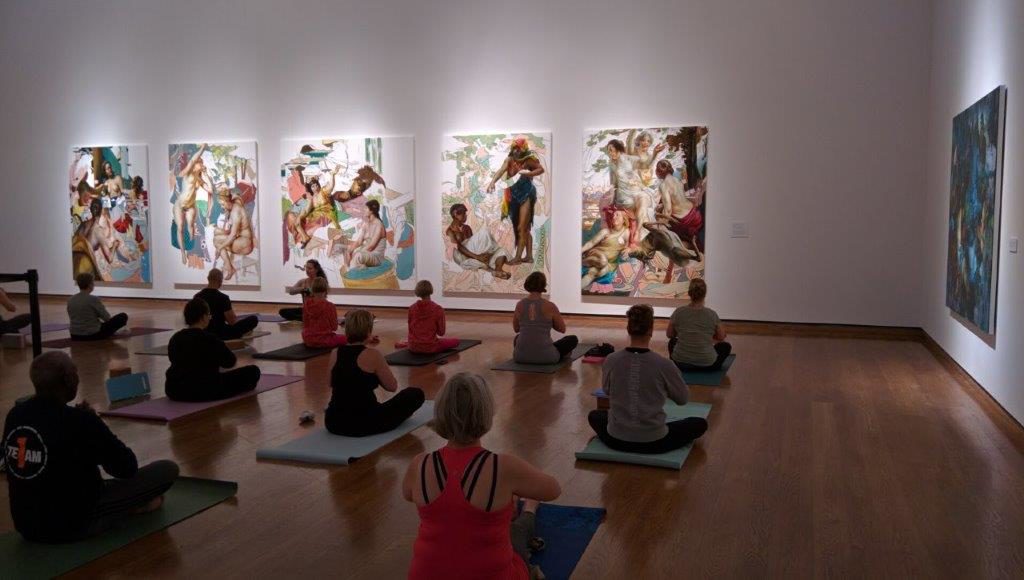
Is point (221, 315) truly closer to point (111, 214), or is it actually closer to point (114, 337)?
point (114, 337)

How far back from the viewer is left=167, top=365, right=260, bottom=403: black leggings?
6.90m

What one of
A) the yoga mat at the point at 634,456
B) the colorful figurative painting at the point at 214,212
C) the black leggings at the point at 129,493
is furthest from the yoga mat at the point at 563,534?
the colorful figurative painting at the point at 214,212

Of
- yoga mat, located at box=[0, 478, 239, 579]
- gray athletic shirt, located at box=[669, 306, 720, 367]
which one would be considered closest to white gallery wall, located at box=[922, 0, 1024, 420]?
gray athletic shirt, located at box=[669, 306, 720, 367]

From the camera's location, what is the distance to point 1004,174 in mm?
6738

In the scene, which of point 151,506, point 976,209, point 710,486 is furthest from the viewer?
point 976,209

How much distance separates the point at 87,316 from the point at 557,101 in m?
7.24

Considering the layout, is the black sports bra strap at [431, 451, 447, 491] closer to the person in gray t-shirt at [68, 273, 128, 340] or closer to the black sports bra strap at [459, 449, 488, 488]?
the black sports bra strap at [459, 449, 488, 488]

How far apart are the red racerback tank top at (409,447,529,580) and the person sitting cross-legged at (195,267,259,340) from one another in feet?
25.0

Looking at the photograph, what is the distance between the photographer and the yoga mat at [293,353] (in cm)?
912

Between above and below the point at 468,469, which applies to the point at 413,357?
below

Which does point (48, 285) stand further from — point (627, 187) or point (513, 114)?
point (627, 187)

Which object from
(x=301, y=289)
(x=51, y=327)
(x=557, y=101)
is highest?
(x=557, y=101)

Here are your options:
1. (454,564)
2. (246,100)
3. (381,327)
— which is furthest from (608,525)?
(246,100)

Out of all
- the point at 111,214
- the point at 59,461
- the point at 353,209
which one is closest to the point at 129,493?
the point at 59,461
